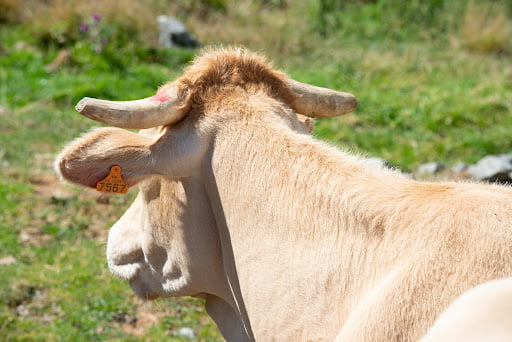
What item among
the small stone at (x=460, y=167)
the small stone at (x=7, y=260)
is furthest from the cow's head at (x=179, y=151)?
the small stone at (x=460, y=167)

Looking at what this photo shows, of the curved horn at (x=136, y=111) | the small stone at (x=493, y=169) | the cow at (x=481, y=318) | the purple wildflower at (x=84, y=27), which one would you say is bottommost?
the purple wildflower at (x=84, y=27)

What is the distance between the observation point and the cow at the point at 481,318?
1.92 metres

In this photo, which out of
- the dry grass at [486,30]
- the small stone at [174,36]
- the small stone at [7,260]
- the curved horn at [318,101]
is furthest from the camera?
the dry grass at [486,30]

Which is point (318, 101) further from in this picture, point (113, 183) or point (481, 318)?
point (481, 318)

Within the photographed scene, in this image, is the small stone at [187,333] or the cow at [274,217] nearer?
the cow at [274,217]

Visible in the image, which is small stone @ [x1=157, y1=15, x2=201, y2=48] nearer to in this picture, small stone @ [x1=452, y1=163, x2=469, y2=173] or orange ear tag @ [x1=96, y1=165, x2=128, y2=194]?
small stone @ [x1=452, y1=163, x2=469, y2=173]

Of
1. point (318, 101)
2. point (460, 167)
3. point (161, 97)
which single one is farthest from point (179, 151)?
point (460, 167)

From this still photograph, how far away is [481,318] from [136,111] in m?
1.67

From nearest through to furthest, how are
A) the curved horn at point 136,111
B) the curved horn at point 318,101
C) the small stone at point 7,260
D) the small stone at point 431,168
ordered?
the curved horn at point 136,111
the curved horn at point 318,101
the small stone at point 7,260
the small stone at point 431,168

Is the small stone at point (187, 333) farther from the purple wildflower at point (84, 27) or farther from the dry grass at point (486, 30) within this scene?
the dry grass at point (486, 30)

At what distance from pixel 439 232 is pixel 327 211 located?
44cm

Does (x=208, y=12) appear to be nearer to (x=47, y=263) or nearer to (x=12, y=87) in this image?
(x=12, y=87)

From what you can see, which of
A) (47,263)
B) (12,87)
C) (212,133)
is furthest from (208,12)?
(212,133)

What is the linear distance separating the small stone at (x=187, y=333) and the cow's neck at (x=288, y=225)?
2342 millimetres
